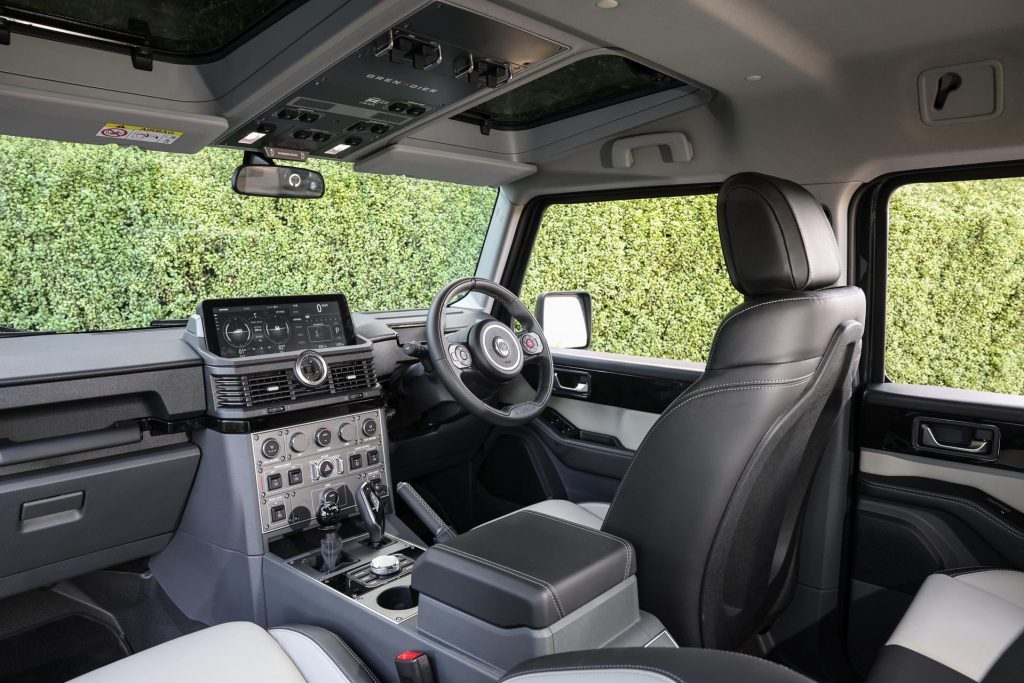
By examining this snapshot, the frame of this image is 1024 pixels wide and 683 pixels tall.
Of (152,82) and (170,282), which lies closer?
(152,82)

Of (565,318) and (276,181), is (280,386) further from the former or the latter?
(565,318)

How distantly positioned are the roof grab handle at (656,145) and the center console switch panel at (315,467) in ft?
4.80

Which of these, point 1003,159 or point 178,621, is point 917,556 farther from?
point 178,621

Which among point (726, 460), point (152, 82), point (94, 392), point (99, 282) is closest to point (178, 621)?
point (94, 392)

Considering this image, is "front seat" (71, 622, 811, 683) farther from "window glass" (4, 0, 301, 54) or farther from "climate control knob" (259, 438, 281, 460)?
"window glass" (4, 0, 301, 54)

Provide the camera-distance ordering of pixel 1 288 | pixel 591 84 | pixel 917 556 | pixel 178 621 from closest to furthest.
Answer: pixel 917 556 < pixel 178 621 < pixel 591 84 < pixel 1 288

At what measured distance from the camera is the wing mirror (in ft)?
9.45

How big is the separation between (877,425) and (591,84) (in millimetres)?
1669

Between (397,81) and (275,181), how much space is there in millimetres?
750

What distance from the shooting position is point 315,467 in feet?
8.80

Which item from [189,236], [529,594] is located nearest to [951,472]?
[529,594]

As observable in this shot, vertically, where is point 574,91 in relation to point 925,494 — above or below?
above

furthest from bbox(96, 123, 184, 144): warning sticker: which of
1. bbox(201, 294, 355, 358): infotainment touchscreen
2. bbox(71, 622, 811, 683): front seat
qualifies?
bbox(71, 622, 811, 683): front seat

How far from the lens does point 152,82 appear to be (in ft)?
7.68
